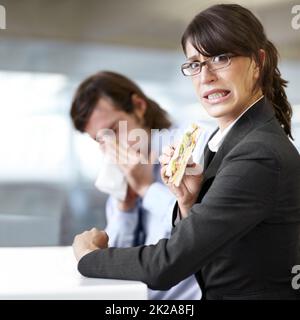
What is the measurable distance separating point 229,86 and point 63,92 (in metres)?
1.32

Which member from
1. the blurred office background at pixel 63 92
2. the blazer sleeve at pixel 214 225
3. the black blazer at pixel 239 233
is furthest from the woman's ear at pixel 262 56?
the blurred office background at pixel 63 92

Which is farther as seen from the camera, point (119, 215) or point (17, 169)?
point (17, 169)

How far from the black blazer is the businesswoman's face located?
0.05 meters

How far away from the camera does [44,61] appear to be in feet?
6.70

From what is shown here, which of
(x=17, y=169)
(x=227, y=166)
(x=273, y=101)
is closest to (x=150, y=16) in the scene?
(x=17, y=169)

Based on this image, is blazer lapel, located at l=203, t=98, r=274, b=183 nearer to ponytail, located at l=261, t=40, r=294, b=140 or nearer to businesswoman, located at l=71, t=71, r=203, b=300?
ponytail, located at l=261, t=40, r=294, b=140

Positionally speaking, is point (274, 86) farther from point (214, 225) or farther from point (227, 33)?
point (214, 225)

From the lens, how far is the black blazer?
70 cm

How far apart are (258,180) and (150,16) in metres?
1.41

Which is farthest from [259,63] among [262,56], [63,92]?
[63,92]

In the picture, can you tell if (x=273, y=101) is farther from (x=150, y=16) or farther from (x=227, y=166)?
(x=150, y=16)

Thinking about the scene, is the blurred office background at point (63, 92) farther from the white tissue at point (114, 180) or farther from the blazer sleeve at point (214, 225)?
the blazer sleeve at point (214, 225)

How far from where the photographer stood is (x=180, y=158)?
0.80m

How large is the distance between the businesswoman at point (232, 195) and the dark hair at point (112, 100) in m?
0.83
